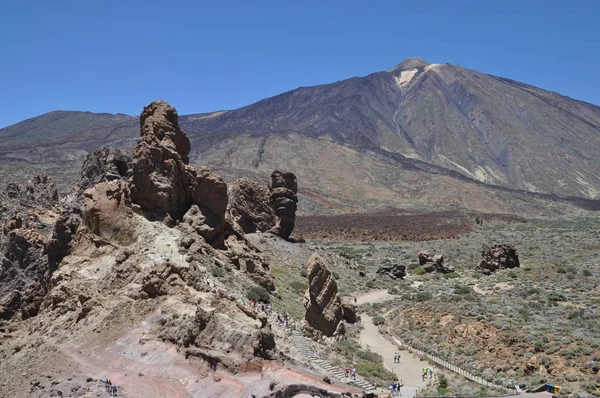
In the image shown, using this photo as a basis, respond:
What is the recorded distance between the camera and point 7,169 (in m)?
93.4

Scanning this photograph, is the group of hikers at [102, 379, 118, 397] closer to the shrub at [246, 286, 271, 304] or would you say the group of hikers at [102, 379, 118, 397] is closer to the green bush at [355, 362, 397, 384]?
the green bush at [355, 362, 397, 384]

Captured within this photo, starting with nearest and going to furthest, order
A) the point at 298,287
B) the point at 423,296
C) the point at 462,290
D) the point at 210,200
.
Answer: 1. the point at 210,200
2. the point at 298,287
3. the point at 423,296
4. the point at 462,290

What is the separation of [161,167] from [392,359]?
13.2 m

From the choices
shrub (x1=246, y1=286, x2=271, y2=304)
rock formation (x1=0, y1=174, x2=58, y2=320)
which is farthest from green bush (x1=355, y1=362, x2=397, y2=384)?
rock formation (x1=0, y1=174, x2=58, y2=320)

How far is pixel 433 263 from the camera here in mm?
51531

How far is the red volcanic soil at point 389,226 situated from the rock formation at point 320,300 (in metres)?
46.8

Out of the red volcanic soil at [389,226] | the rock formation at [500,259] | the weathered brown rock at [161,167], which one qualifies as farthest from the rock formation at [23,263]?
the red volcanic soil at [389,226]

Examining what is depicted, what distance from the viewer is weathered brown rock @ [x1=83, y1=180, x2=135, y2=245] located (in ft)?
71.2

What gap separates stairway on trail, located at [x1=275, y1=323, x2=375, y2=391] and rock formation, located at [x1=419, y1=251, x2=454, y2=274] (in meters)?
30.6

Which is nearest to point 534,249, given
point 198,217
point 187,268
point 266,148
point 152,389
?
point 198,217

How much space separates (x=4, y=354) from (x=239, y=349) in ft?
27.9

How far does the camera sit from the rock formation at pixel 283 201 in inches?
1893

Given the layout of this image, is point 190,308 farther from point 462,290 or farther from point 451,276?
point 451,276

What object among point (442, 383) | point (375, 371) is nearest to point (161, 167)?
point (375, 371)
